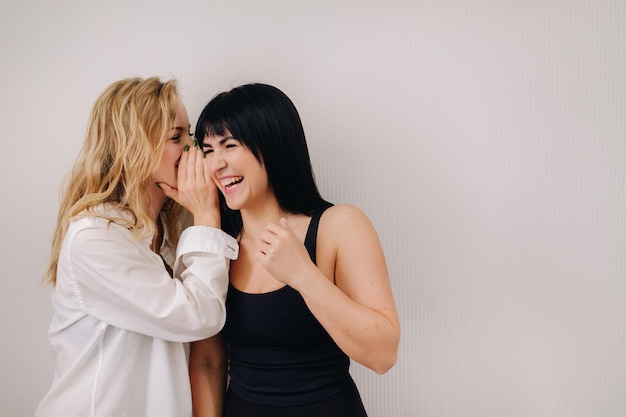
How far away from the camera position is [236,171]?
1.18 metres

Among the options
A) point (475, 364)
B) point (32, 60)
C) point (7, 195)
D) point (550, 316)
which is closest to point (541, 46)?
point (550, 316)

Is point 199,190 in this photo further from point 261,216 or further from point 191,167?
point 261,216

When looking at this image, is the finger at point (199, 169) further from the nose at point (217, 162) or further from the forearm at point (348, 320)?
the forearm at point (348, 320)

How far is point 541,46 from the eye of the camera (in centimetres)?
137

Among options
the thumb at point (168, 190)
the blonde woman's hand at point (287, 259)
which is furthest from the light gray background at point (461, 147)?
the blonde woman's hand at point (287, 259)

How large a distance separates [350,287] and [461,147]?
56 centimetres

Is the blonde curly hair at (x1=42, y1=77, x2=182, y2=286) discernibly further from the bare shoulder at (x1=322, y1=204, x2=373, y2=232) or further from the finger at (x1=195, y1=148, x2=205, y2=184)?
the bare shoulder at (x1=322, y1=204, x2=373, y2=232)

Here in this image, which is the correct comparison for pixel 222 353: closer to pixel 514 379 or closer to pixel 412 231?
pixel 412 231

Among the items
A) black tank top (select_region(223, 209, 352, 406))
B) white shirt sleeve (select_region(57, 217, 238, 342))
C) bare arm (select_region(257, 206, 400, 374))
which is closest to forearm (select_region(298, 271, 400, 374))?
bare arm (select_region(257, 206, 400, 374))

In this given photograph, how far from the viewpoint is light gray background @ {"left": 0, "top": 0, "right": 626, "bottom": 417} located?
1376 mm

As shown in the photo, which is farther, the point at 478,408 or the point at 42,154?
the point at 42,154

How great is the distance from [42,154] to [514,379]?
1.58 meters

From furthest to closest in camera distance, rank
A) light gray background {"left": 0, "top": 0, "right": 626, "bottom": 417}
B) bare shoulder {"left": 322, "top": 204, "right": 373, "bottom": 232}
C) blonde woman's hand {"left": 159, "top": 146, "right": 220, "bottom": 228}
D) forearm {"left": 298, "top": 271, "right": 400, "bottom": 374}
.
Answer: light gray background {"left": 0, "top": 0, "right": 626, "bottom": 417}
blonde woman's hand {"left": 159, "top": 146, "right": 220, "bottom": 228}
bare shoulder {"left": 322, "top": 204, "right": 373, "bottom": 232}
forearm {"left": 298, "top": 271, "right": 400, "bottom": 374}

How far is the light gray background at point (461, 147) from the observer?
1.38 meters
